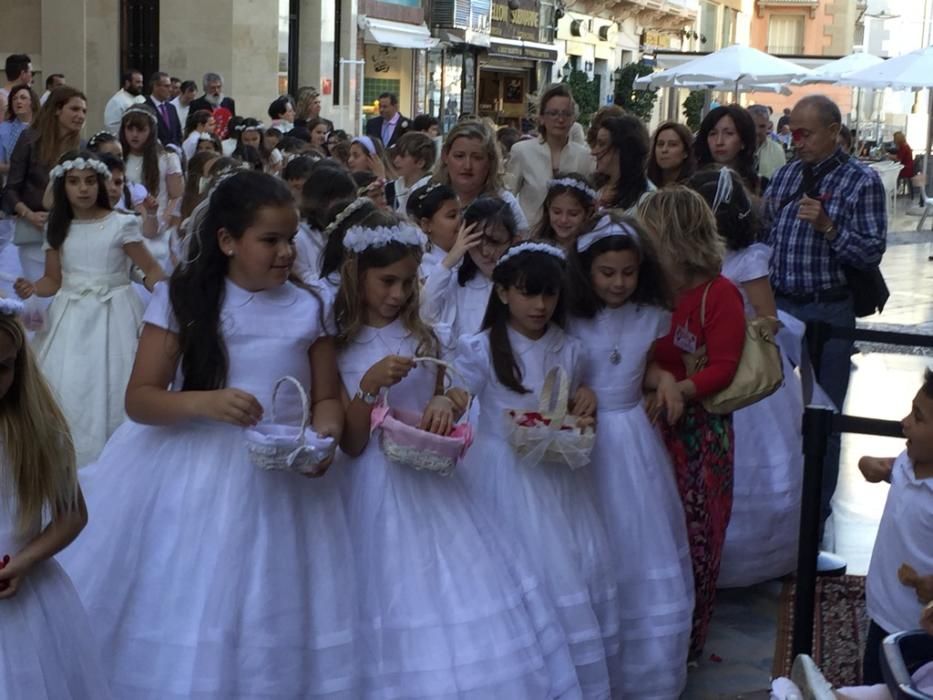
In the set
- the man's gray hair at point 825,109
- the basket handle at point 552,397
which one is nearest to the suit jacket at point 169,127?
the man's gray hair at point 825,109

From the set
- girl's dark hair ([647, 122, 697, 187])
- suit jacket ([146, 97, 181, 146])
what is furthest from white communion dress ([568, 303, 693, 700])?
suit jacket ([146, 97, 181, 146])

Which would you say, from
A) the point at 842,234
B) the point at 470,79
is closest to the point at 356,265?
the point at 842,234

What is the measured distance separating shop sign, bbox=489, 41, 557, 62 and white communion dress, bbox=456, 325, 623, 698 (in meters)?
34.3

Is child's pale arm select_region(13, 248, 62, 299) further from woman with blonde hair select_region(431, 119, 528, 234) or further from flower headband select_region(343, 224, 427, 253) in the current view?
flower headband select_region(343, 224, 427, 253)

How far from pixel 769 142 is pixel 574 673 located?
36.4ft

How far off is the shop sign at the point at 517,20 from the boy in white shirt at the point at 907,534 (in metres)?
35.7

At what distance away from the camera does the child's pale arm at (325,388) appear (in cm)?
432

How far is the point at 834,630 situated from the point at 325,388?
2699 mm

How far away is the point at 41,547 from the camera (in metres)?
3.26

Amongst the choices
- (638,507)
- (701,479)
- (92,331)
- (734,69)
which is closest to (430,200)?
(701,479)

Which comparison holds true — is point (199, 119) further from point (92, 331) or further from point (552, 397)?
point (552, 397)

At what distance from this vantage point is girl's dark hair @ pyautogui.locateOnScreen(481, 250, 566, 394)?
188 inches

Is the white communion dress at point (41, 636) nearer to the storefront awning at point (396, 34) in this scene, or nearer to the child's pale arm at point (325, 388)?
the child's pale arm at point (325, 388)

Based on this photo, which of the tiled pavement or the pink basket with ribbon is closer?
the pink basket with ribbon
